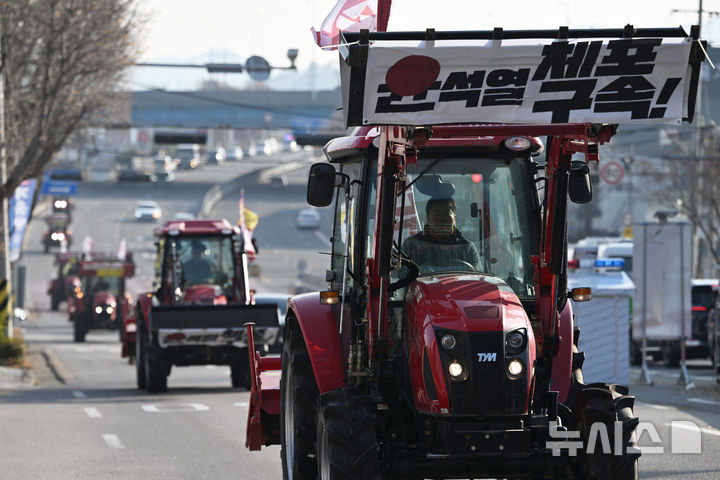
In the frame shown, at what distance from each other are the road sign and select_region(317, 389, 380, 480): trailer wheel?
3096cm

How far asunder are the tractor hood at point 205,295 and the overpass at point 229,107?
89925mm

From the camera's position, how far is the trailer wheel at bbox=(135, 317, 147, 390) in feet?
76.5

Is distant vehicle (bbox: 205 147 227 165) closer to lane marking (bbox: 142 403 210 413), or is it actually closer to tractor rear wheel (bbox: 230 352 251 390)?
tractor rear wheel (bbox: 230 352 251 390)

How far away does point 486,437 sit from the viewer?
8.18 m

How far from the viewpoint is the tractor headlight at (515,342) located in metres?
8.16

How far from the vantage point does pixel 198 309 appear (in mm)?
21703

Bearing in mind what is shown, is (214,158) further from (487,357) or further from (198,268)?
(487,357)

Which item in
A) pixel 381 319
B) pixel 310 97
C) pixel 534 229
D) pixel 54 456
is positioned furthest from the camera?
pixel 310 97

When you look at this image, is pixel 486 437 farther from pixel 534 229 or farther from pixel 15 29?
pixel 15 29

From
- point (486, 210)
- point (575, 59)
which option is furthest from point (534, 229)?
point (575, 59)

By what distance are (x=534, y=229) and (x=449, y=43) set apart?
2.13m

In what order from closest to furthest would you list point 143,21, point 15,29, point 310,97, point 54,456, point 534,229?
1. point 534,229
2. point 54,456
3. point 15,29
4. point 143,21
5. point 310,97

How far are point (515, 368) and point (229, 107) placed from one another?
11377 cm

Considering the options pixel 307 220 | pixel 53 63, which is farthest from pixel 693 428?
pixel 307 220
